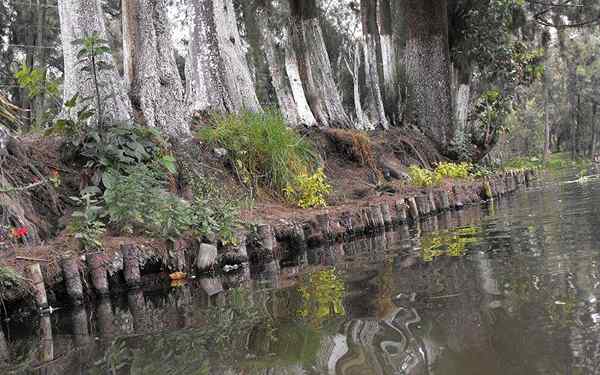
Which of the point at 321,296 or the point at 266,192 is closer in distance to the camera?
the point at 321,296

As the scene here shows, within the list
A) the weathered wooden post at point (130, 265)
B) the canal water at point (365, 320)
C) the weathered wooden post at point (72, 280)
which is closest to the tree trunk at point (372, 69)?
A: the canal water at point (365, 320)

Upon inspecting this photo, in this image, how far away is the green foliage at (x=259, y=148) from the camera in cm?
741

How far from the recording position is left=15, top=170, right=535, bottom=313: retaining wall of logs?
4238mm

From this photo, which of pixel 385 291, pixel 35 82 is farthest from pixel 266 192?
pixel 385 291

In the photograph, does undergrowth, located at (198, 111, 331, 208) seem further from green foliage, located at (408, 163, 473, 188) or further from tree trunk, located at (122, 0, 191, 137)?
green foliage, located at (408, 163, 473, 188)

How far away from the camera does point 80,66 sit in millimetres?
6809

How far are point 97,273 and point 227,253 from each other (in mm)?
1218

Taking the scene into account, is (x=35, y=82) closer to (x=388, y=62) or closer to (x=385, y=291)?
(x=385, y=291)

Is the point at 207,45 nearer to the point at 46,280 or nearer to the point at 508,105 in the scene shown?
the point at 46,280

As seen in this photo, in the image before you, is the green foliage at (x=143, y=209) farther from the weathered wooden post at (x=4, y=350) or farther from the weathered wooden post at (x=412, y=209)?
the weathered wooden post at (x=412, y=209)

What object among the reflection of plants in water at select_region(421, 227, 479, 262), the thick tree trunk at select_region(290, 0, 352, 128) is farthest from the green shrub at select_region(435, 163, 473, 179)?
the reflection of plants in water at select_region(421, 227, 479, 262)

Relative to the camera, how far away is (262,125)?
7.49 metres

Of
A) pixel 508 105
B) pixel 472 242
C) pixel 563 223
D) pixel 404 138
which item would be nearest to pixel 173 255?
pixel 472 242

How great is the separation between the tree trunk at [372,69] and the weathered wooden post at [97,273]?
976cm
